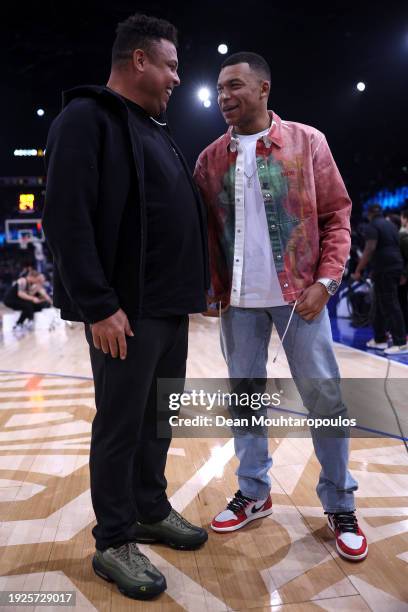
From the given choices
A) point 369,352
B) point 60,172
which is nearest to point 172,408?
point 60,172

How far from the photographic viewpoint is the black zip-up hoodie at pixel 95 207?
1417mm

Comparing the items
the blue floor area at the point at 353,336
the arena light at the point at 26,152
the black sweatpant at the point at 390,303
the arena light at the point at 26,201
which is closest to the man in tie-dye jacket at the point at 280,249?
the blue floor area at the point at 353,336

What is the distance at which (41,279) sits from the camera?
939 cm

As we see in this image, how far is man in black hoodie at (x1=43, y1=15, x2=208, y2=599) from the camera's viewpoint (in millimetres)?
1433

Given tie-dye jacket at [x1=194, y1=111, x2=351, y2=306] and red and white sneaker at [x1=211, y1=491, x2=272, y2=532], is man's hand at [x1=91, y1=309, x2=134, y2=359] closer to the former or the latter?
tie-dye jacket at [x1=194, y1=111, x2=351, y2=306]

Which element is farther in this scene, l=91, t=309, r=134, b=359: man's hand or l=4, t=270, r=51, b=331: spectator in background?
l=4, t=270, r=51, b=331: spectator in background

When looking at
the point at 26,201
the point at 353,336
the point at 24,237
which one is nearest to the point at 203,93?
the point at 353,336

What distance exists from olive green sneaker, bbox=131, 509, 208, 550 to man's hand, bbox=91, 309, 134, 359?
0.66m

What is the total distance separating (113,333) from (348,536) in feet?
3.25

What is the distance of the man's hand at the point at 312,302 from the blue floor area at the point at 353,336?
3363 mm

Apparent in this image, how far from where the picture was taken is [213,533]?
1.91m

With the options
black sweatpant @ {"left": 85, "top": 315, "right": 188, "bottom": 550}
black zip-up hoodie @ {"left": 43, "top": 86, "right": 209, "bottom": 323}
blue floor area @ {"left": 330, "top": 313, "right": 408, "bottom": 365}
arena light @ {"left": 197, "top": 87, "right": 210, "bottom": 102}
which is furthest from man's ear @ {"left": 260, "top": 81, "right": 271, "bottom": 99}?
arena light @ {"left": 197, "top": 87, "right": 210, "bottom": 102}

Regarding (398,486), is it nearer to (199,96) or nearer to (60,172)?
(60,172)

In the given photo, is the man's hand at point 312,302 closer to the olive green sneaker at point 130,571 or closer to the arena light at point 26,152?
the olive green sneaker at point 130,571
